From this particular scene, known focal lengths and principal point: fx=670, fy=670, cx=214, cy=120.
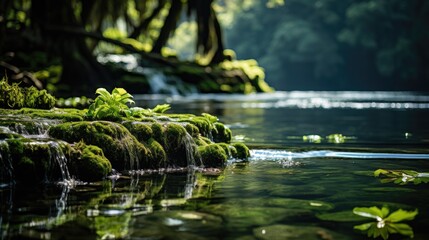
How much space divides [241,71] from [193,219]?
37.6m

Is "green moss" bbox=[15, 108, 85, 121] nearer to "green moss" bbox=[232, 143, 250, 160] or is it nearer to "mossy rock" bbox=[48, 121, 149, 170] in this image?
"mossy rock" bbox=[48, 121, 149, 170]

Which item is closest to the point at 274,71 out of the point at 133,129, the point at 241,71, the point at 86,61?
the point at 241,71

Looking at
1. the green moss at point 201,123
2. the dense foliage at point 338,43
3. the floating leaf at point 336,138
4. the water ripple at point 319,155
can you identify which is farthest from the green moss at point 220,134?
the dense foliage at point 338,43

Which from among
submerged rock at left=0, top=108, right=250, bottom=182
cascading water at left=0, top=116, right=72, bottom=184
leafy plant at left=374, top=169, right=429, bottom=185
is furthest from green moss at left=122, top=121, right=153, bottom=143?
leafy plant at left=374, top=169, right=429, bottom=185

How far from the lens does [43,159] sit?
6801mm

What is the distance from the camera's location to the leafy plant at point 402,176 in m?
7.07

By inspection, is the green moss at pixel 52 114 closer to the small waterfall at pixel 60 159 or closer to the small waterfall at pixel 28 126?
the small waterfall at pixel 28 126

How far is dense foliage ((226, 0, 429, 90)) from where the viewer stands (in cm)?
7019

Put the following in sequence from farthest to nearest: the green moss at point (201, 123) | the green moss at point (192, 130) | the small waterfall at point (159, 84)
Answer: the small waterfall at point (159, 84)
the green moss at point (201, 123)
the green moss at point (192, 130)

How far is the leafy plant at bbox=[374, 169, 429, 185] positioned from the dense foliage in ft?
210

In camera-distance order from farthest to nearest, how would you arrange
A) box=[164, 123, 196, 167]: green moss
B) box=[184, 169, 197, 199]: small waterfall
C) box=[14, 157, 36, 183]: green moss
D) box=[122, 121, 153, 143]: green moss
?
box=[164, 123, 196, 167]: green moss < box=[122, 121, 153, 143]: green moss < box=[14, 157, 36, 183]: green moss < box=[184, 169, 197, 199]: small waterfall

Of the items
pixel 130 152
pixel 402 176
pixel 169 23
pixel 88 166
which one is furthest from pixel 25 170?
pixel 169 23

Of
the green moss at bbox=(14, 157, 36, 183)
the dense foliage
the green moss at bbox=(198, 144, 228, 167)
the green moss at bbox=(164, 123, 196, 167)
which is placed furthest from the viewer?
the dense foliage

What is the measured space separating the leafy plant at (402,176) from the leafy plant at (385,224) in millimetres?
2187
